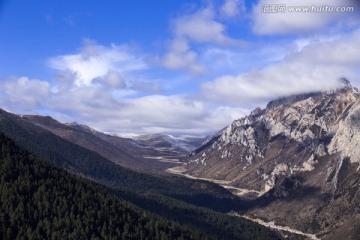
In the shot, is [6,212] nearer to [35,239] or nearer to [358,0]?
[35,239]

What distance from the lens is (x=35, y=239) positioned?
189 m

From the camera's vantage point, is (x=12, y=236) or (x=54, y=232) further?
(x=54, y=232)

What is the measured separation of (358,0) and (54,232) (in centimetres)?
16161

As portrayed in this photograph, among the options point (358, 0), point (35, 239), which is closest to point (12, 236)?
point (35, 239)

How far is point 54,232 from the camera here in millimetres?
198375

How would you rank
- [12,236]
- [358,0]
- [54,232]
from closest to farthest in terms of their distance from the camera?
[358,0]
[12,236]
[54,232]

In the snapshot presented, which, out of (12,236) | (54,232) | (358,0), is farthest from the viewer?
(54,232)

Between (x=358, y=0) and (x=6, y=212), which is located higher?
(x=358, y=0)

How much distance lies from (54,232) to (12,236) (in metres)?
20.0

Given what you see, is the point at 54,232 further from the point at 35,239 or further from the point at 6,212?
the point at 6,212

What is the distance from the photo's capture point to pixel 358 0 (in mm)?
85812

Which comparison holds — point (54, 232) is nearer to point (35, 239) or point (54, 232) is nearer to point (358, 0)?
point (35, 239)

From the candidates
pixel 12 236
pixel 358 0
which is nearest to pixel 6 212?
pixel 12 236

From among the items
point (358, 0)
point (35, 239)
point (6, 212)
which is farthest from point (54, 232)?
point (358, 0)
